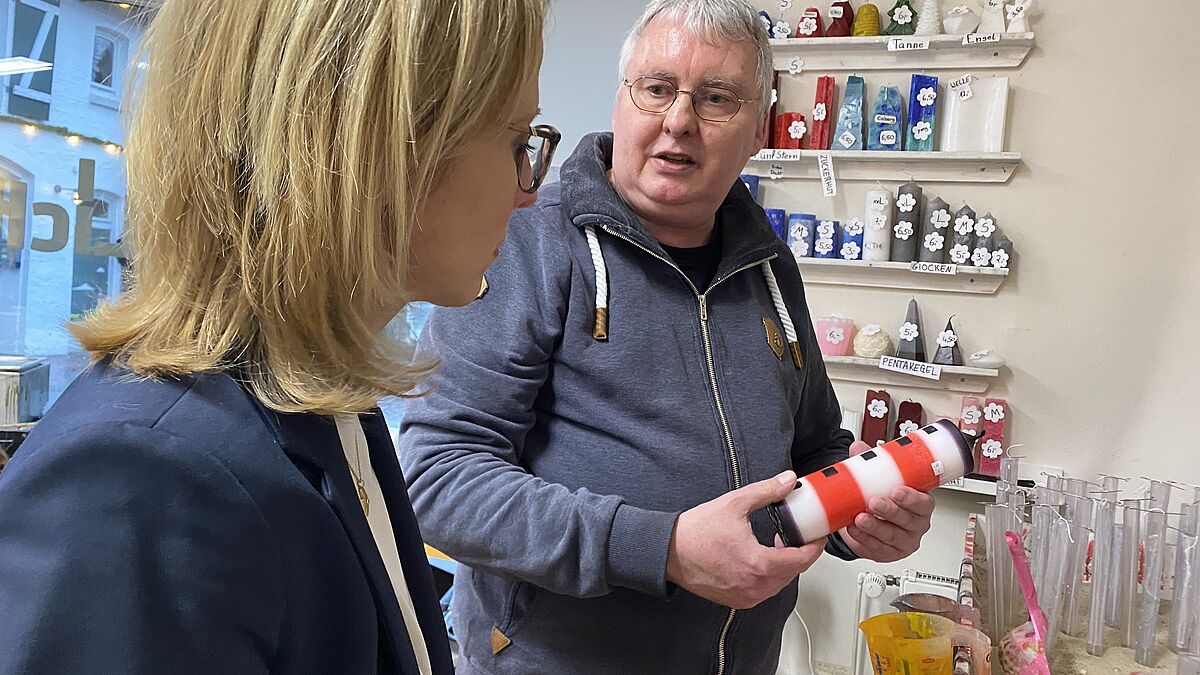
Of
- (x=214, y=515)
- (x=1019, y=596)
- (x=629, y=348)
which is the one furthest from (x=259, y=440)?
(x=1019, y=596)

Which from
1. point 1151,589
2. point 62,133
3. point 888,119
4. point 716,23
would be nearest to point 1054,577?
point 1151,589

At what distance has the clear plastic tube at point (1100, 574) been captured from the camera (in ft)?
4.86

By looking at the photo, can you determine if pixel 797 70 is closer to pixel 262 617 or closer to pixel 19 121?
pixel 19 121

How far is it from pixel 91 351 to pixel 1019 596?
146 cm

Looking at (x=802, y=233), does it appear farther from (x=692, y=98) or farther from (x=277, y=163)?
(x=277, y=163)

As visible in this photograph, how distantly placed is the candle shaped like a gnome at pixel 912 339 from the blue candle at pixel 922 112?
19.6 inches

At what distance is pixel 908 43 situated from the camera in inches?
104

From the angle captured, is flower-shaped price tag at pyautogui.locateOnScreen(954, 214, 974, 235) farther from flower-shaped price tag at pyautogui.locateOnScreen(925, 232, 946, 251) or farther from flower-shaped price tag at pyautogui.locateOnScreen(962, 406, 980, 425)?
flower-shaped price tag at pyautogui.locateOnScreen(962, 406, 980, 425)

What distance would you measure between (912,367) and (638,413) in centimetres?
164

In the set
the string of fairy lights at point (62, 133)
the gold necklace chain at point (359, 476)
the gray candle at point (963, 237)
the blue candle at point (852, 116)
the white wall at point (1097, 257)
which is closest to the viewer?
the gold necklace chain at point (359, 476)

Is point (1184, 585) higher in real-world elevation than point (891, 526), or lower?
lower

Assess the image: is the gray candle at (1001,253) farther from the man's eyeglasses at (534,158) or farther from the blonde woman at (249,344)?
the blonde woman at (249,344)

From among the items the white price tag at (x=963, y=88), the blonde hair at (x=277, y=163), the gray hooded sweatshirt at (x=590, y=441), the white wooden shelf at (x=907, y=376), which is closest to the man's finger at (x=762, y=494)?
the gray hooded sweatshirt at (x=590, y=441)

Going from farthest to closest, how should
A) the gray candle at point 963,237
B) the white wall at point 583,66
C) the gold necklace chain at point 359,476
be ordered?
the white wall at point 583,66 → the gray candle at point 963,237 → the gold necklace chain at point 359,476
